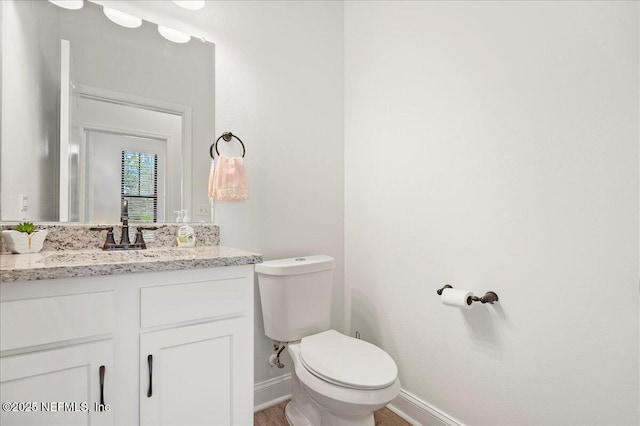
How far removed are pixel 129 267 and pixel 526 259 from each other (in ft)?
4.58

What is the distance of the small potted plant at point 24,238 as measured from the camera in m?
1.16

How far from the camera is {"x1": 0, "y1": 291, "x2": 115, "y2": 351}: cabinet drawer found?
81 cm

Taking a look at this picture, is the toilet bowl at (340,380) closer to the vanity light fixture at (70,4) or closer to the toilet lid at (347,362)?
the toilet lid at (347,362)

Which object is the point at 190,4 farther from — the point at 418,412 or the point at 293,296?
the point at 418,412

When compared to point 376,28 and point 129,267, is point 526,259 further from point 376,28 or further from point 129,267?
point 376,28

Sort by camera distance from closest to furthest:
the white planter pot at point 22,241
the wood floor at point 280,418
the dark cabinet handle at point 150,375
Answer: the dark cabinet handle at point 150,375, the white planter pot at point 22,241, the wood floor at point 280,418

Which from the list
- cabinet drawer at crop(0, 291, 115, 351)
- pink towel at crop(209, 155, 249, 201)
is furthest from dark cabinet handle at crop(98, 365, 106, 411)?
pink towel at crop(209, 155, 249, 201)

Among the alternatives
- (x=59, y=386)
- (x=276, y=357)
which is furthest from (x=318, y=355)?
(x=59, y=386)

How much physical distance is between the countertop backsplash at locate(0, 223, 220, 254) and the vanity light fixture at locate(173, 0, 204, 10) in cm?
108

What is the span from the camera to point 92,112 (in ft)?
4.64

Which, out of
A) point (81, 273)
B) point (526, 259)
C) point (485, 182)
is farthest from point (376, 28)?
point (81, 273)

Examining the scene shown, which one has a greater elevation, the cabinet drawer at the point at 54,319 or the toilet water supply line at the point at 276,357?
the cabinet drawer at the point at 54,319

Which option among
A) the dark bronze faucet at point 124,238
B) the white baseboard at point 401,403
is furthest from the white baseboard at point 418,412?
the dark bronze faucet at point 124,238

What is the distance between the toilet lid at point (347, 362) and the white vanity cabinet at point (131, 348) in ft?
1.05
